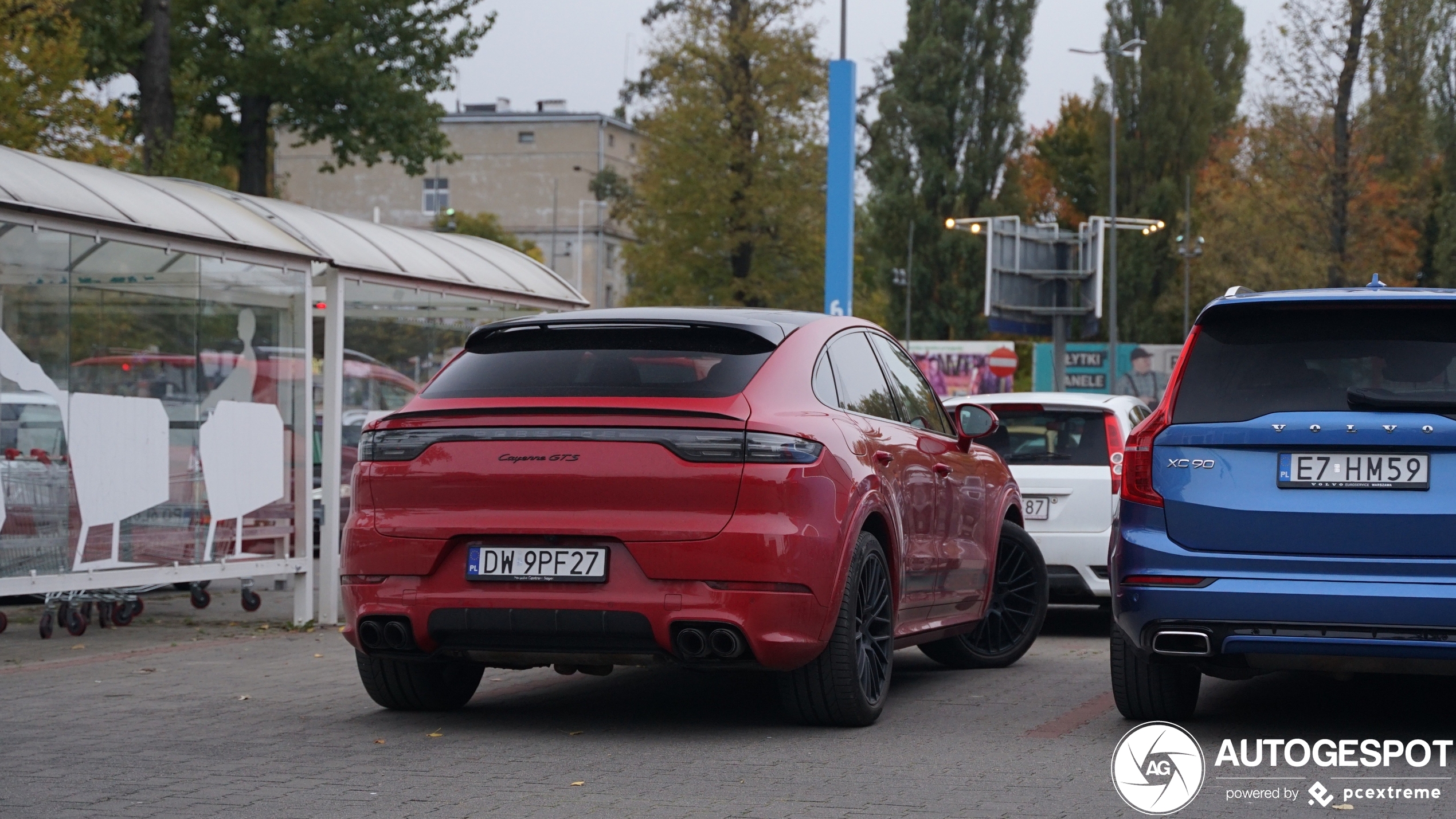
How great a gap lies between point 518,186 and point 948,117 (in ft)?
123

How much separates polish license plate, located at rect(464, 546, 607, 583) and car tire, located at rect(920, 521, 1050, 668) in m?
3.39

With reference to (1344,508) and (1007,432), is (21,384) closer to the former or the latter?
(1007,432)

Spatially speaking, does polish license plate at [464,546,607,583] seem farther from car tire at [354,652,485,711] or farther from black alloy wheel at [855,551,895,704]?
black alloy wheel at [855,551,895,704]

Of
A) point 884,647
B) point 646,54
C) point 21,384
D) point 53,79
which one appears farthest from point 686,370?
point 646,54

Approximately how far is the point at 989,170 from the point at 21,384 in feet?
203

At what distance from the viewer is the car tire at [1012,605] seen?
9492 mm

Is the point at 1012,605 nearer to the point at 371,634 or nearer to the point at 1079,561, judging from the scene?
the point at 1079,561

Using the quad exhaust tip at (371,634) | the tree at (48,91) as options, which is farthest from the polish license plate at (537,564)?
the tree at (48,91)

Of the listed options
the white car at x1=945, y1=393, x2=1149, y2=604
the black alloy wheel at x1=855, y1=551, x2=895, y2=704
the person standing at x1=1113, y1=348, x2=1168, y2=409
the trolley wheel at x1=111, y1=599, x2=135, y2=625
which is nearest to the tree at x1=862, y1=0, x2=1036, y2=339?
the person standing at x1=1113, y1=348, x2=1168, y2=409

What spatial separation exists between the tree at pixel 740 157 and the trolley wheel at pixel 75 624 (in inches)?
1484

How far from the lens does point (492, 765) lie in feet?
20.4

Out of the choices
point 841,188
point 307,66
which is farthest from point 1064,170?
point 841,188

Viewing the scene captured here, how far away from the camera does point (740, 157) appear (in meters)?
48.5

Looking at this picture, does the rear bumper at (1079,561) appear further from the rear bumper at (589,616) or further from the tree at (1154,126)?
the tree at (1154,126)
